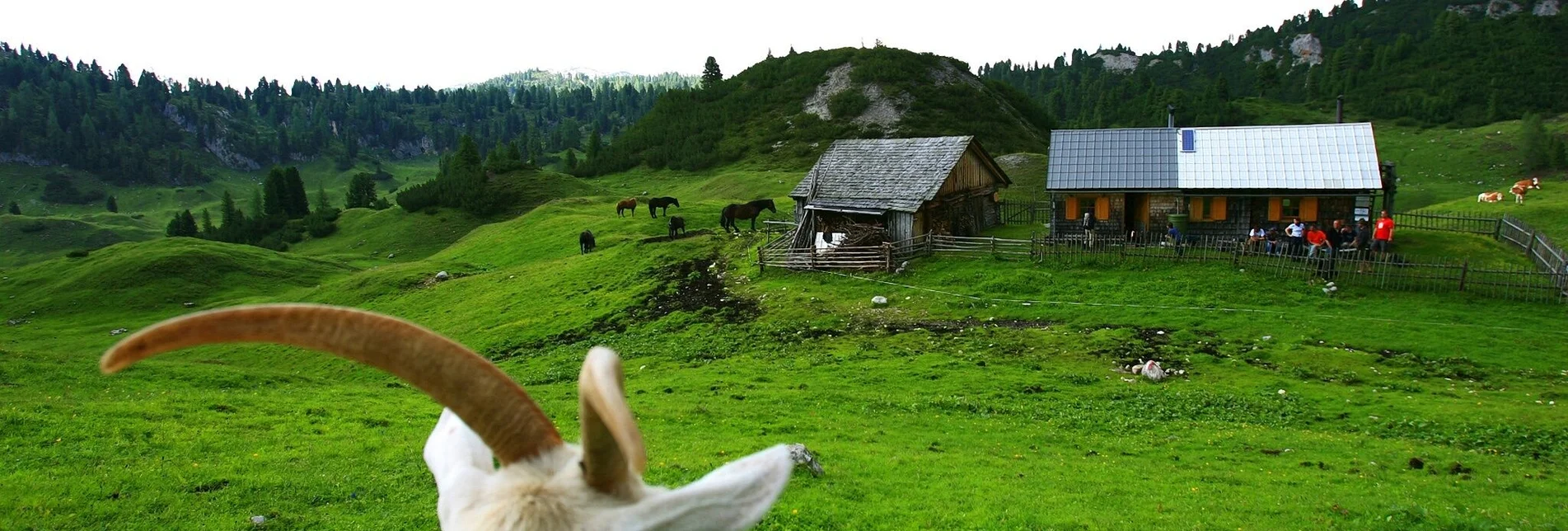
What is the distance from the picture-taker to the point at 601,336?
83.3 feet

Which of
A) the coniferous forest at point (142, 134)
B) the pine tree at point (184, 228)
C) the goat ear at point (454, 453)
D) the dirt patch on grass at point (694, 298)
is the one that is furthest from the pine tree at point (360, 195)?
the goat ear at point (454, 453)

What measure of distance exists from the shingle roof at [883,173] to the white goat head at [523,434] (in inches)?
1135

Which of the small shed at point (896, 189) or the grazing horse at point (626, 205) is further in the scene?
the grazing horse at point (626, 205)

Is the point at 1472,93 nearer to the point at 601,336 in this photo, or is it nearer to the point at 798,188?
the point at 798,188

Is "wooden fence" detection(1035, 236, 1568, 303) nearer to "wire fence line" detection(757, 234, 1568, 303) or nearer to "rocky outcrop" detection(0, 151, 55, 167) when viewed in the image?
"wire fence line" detection(757, 234, 1568, 303)

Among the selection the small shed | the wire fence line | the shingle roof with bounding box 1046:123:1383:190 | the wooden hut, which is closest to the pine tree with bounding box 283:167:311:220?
the small shed

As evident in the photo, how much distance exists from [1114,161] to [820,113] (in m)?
75.0

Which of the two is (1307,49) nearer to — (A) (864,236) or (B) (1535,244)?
(B) (1535,244)

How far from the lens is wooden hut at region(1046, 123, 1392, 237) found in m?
28.7

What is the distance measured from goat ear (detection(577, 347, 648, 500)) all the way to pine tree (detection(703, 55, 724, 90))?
126847 millimetres

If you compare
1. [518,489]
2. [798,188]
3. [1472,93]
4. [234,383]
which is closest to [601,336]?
[234,383]

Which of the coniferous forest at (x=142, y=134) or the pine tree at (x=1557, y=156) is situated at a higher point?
the coniferous forest at (x=142, y=134)

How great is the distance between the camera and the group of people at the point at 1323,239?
81.2 feet

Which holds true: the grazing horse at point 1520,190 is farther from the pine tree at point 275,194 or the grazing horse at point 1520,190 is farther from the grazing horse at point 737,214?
the pine tree at point 275,194
